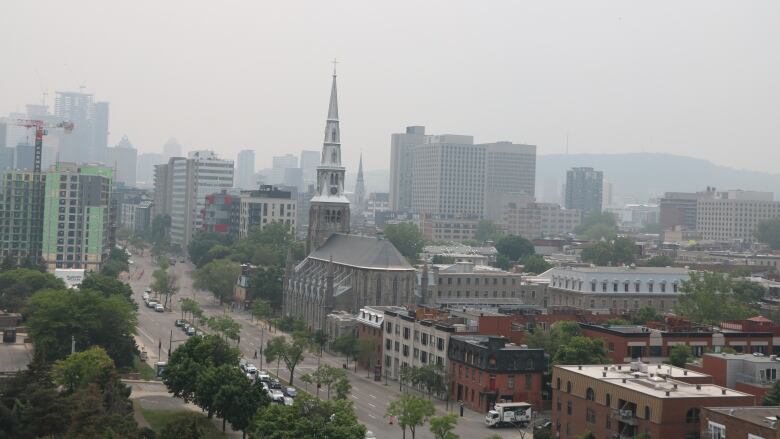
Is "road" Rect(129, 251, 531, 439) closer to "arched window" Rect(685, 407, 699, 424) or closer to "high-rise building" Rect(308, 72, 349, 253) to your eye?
"arched window" Rect(685, 407, 699, 424)

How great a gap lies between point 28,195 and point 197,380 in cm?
10464

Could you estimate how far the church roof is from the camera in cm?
12294

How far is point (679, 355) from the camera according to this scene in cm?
8406

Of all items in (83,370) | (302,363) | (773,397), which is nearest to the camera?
(773,397)

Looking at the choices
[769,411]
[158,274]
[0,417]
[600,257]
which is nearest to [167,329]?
[158,274]

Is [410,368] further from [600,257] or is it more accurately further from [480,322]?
[600,257]

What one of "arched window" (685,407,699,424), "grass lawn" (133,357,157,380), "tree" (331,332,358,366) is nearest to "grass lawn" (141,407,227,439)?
"grass lawn" (133,357,157,380)

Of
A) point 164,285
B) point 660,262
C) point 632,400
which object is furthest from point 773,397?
point 660,262

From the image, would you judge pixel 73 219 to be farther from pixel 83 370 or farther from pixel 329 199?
pixel 83 370

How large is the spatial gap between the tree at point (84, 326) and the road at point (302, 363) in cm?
726

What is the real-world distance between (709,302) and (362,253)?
38.4 meters

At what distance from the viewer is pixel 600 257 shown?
638 ft

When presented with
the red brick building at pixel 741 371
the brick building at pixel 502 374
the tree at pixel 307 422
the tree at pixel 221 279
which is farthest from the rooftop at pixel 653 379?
the tree at pixel 221 279

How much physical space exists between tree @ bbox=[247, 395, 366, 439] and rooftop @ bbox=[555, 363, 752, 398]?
1727 centimetres
